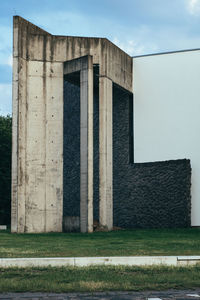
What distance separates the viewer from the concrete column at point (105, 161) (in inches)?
947

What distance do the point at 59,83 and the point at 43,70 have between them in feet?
3.30

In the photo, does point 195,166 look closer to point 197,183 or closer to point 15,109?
point 197,183

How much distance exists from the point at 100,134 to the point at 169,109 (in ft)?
18.0

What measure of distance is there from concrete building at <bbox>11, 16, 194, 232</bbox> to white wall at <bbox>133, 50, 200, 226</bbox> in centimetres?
6

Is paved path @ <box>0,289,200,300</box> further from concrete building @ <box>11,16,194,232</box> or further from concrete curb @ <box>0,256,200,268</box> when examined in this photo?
concrete building @ <box>11,16,194,232</box>

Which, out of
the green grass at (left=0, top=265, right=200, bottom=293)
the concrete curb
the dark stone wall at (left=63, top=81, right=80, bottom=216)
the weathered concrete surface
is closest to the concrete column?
the weathered concrete surface

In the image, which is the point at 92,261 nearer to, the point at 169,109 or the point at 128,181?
the point at 128,181

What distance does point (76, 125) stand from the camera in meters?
30.7

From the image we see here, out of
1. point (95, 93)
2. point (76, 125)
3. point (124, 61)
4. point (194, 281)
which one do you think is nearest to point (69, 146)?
point (76, 125)

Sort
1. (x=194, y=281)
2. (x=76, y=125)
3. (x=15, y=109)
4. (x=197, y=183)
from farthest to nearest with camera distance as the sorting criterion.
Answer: (x=76, y=125), (x=197, y=183), (x=15, y=109), (x=194, y=281)

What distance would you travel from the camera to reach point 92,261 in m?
9.65

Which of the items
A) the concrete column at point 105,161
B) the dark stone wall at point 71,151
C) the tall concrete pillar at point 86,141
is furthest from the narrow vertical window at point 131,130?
the tall concrete pillar at point 86,141

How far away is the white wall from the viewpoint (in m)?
27.2

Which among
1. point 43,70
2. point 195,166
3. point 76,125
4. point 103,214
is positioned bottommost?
Result: point 103,214
